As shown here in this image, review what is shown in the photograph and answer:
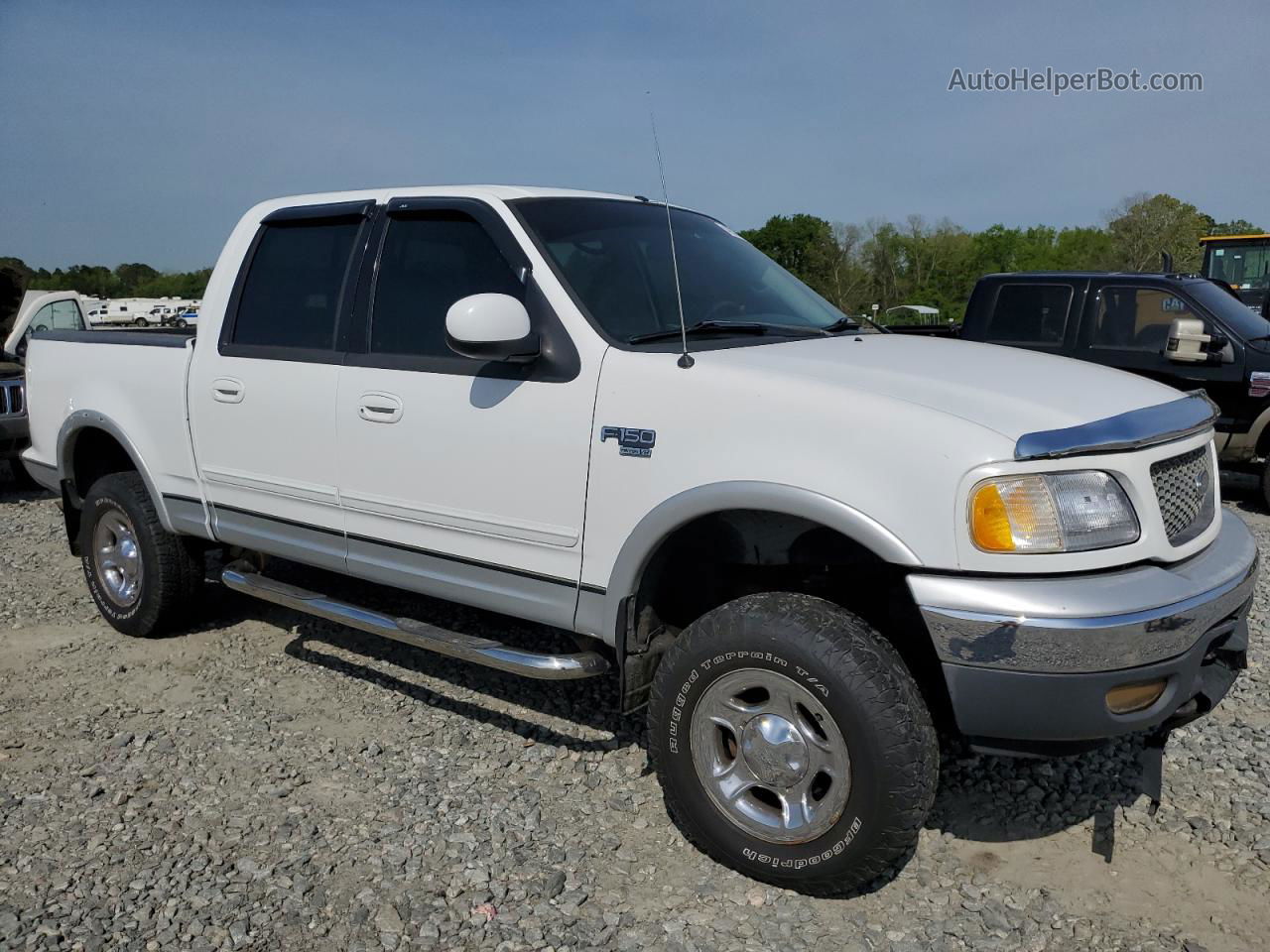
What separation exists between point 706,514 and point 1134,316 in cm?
678

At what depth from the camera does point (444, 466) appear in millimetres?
3641

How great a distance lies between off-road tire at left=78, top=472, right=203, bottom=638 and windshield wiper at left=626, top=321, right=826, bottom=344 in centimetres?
283

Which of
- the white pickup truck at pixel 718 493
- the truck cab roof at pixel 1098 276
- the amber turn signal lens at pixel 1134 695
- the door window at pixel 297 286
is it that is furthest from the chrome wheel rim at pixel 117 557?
the truck cab roof at pixel 1098 276

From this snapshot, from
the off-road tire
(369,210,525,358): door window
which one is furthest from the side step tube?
(369,210,525,358): door window

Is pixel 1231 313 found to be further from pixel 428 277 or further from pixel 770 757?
pixel 770 757

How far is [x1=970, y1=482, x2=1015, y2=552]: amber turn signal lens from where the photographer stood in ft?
8.58

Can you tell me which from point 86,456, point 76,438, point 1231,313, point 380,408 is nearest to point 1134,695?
point 380,408

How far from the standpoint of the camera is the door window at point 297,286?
420cm

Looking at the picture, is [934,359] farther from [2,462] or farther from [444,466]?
[2,462]

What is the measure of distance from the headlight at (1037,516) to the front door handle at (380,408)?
207cm

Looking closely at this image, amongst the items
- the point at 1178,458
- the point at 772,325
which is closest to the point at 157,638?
the point at 772,325

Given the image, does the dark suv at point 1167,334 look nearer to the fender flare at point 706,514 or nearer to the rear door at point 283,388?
the rear door at point 283,388

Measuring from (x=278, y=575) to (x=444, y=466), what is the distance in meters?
2.92

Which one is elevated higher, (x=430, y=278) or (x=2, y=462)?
(x=430, y=278)
